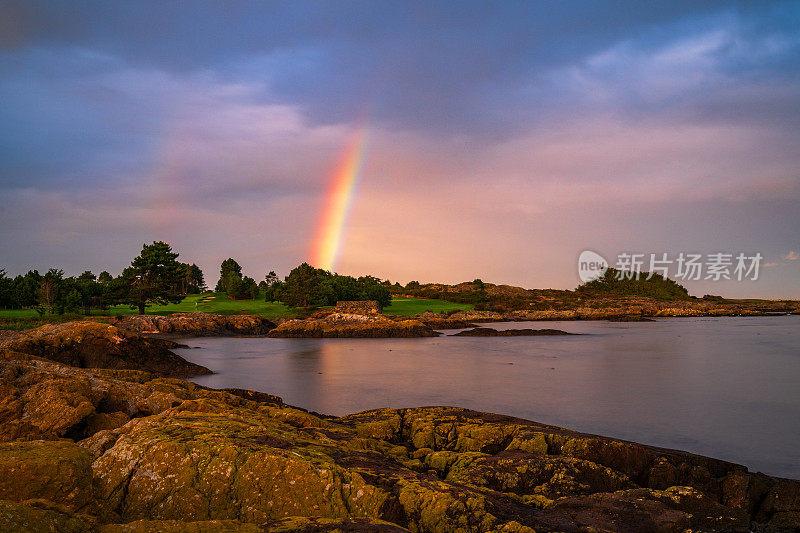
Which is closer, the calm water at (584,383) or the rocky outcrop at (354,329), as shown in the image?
the calm water at (584,383)


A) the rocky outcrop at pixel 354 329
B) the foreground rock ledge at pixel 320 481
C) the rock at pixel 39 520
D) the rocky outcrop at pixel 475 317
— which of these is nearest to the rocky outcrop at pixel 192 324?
the rocky outcrop at pixel 354 329

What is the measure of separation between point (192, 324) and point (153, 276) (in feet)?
55.0

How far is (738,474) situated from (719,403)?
13.1 m

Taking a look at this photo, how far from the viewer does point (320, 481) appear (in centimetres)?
569

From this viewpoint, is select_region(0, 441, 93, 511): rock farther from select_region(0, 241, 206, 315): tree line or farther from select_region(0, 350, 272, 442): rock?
select_region(0, 241, 206, 315): tree line

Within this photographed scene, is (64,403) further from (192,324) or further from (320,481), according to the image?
(192,324)

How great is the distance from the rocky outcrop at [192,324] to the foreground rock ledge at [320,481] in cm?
4863

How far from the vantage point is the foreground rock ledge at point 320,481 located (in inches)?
203

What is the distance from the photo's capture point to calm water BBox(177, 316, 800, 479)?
14.3 m

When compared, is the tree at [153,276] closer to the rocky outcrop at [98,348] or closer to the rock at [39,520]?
the rocky outcrop at [98,348]

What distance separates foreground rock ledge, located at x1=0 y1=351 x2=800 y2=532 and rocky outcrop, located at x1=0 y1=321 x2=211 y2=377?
15006mm

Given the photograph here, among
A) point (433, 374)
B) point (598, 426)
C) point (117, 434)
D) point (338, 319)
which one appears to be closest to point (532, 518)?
point (117, 434)

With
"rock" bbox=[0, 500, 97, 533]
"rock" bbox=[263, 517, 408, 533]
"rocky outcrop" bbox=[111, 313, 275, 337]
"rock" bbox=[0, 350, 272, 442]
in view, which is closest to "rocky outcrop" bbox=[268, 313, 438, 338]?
"rocky outcrop" bbox=[111, 313, 275, 337]

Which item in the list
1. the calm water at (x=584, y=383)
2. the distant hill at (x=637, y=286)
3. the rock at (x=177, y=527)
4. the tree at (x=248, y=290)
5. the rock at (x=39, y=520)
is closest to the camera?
the rock at (x=39, y=520)
